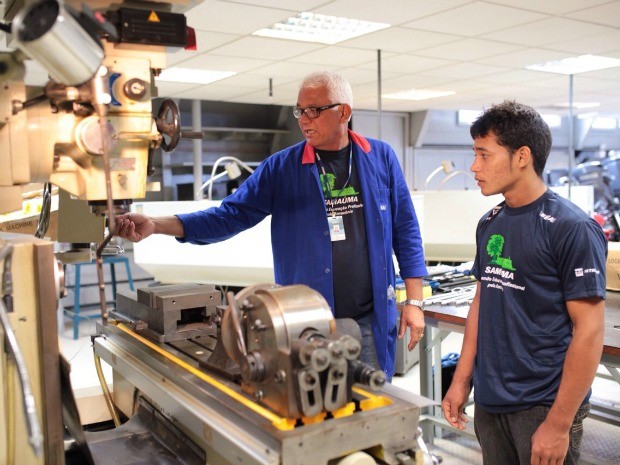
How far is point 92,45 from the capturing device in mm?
923

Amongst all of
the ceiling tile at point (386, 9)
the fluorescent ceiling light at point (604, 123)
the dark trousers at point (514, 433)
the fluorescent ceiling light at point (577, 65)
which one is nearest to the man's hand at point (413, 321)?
the dark trousers at point (514, 433)

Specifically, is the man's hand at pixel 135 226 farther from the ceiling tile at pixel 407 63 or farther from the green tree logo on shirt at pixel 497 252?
the ceiling tile at pixel 407 63

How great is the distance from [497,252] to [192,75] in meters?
4.33

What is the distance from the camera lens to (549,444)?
143 centimetres

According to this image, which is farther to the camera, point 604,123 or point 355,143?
point 604,123

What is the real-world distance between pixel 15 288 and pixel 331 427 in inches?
21.6

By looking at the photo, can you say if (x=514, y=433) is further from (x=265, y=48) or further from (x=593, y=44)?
(x=593, y=44)

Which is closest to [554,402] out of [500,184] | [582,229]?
[582,229]

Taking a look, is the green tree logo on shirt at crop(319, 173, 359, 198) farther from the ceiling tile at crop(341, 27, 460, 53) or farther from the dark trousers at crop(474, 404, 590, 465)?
the ceiling tile at crop(341, 27, 460, 53)

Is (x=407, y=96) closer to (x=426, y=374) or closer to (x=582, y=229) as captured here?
(x=426, y=374)

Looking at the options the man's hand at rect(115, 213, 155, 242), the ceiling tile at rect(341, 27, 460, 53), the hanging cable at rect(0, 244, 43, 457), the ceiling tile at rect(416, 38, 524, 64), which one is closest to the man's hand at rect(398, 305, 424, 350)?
the man's hand at rect(115, 213, 155, 242)

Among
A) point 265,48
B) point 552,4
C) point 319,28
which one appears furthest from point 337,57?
point 552,4

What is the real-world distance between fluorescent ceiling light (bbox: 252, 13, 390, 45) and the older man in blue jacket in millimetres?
1784

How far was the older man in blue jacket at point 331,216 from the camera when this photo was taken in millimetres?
1881
